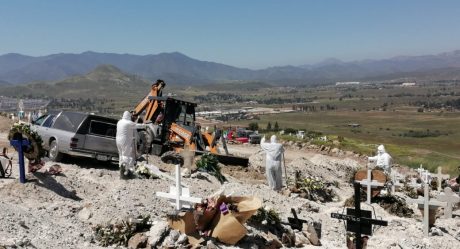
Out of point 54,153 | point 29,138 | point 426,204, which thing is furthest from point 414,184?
point 29,138

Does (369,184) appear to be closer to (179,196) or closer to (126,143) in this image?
(126,143)

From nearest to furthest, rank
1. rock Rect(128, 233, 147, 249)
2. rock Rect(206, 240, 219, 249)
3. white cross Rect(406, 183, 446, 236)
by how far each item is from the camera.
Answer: rock Rect(206, 240, 219, 249)
rock Rect(128, 233, 147, 249)
white cross Rect(406, 183, 446, 236)

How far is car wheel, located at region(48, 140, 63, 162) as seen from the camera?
18.5m

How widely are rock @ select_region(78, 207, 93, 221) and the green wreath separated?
2.60 meters

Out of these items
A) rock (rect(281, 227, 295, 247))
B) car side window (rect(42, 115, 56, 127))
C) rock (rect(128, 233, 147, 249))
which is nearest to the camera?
rock (rect(128, 233, 147, 249))

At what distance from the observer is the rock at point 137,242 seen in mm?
10836

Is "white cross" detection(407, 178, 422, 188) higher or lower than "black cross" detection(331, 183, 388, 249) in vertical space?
lower

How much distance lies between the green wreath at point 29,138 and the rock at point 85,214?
102 inches

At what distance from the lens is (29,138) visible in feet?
46.9

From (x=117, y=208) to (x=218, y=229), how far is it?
2821mm

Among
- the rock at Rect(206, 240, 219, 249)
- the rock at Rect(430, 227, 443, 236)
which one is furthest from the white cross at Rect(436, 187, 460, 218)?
the rock at Rect(206, 240, 219, 249)

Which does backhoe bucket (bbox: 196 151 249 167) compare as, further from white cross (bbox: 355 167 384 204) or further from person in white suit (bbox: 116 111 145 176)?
white cross (bbox: 355 167 384 204)

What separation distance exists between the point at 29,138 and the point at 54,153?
4332 millimetres

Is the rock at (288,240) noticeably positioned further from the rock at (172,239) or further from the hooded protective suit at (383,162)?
the hooded protective suit at (383,162)
